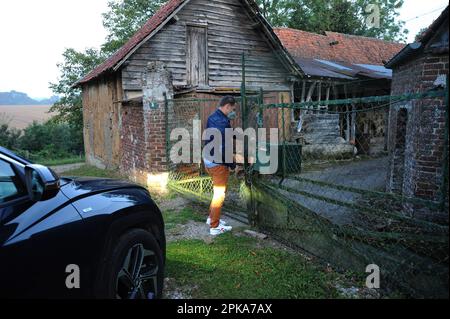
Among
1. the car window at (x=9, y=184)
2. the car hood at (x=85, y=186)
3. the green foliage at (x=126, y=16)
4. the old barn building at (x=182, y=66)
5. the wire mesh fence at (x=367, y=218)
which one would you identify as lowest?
the wire mesh fence at (x=367, y=218)

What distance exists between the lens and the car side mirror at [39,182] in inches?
95.4

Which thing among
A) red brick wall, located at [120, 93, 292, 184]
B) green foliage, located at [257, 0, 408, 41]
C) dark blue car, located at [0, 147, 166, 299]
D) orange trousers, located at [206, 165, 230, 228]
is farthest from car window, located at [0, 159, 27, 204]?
green foliage, located at [257, 0, 408, 41]

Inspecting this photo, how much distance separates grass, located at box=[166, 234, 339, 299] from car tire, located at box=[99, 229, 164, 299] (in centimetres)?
57

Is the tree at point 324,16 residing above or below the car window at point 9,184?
above

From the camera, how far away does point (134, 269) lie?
120 inches

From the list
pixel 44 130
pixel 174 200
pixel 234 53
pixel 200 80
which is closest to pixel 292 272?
pixel 174 200

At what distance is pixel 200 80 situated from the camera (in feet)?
38.8

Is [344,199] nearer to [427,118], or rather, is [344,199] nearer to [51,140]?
[427,118]

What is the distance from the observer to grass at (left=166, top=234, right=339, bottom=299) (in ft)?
12.0

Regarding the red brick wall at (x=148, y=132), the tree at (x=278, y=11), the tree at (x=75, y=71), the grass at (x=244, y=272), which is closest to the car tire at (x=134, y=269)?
the grass at (x=244, y=272)

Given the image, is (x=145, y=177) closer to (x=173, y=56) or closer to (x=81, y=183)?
(x=173, y=56)

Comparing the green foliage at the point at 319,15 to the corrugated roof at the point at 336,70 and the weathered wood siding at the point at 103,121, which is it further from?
the weathered wood siding at the point at 103,121

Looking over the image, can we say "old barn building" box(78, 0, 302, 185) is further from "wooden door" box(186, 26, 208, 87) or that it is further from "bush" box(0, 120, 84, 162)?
"bush" box(0, 120, 84, 162)

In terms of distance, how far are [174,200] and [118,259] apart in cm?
501
